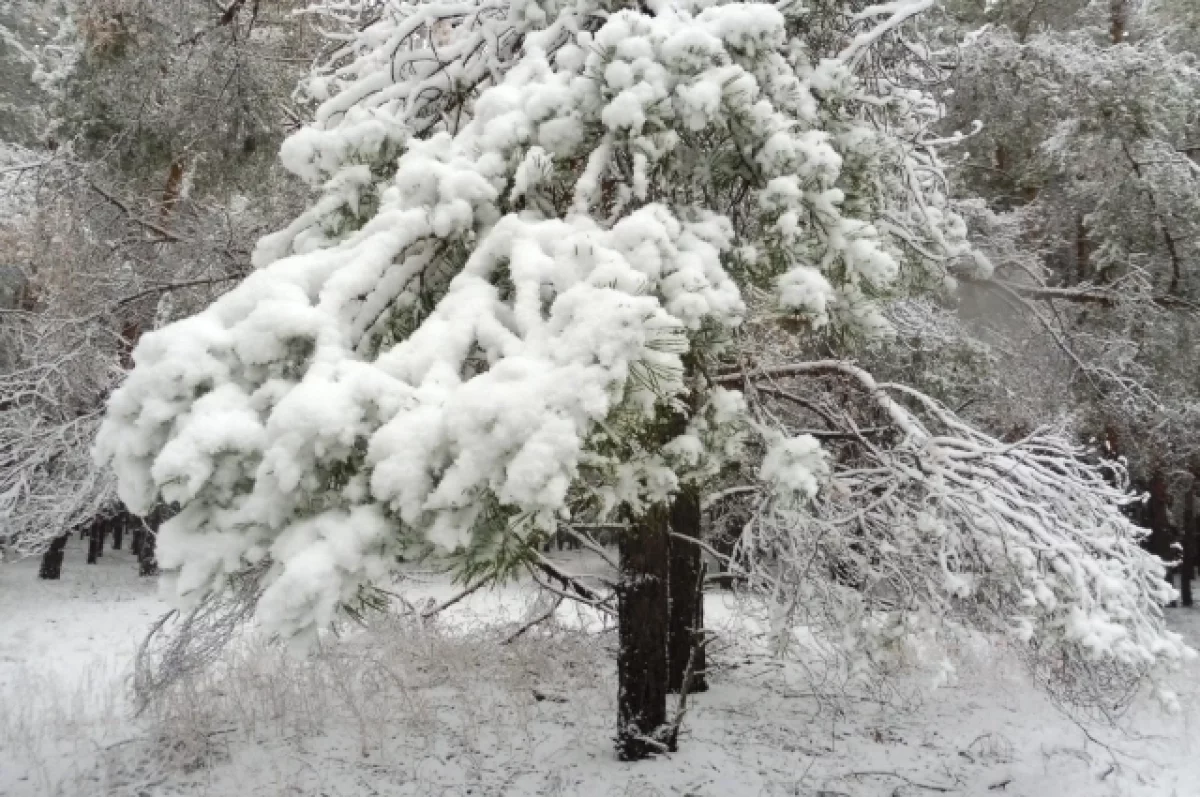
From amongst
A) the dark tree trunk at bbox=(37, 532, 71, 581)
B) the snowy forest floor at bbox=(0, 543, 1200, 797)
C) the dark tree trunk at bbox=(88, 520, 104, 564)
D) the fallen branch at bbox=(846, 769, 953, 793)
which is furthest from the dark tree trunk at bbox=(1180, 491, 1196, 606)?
the dark tree trunk at bbox=(88, 520, 104, 564)

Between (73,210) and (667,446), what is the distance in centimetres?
609

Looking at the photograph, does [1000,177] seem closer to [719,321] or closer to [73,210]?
[719,321]

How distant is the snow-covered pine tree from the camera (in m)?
2.14

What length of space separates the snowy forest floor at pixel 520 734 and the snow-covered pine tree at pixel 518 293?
1289 millimetres

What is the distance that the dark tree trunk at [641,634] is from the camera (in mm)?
5289

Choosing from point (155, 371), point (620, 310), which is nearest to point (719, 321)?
point (620, 310)

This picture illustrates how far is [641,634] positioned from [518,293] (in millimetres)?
3319

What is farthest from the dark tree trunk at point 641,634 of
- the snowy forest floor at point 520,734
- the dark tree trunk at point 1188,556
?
the dark tree trunk at point 1188,556

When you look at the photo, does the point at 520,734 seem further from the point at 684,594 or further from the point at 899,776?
the point at 899,776

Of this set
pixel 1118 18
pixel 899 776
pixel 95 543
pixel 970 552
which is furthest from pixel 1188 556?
pixel 95 543

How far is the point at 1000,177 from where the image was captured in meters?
11.9

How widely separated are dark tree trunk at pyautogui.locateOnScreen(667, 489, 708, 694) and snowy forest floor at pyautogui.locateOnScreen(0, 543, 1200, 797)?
13.5 inches

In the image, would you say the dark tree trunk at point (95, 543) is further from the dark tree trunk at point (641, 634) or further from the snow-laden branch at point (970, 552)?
the snow-laden branch at point (970, 552)

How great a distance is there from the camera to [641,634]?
5320 mm
